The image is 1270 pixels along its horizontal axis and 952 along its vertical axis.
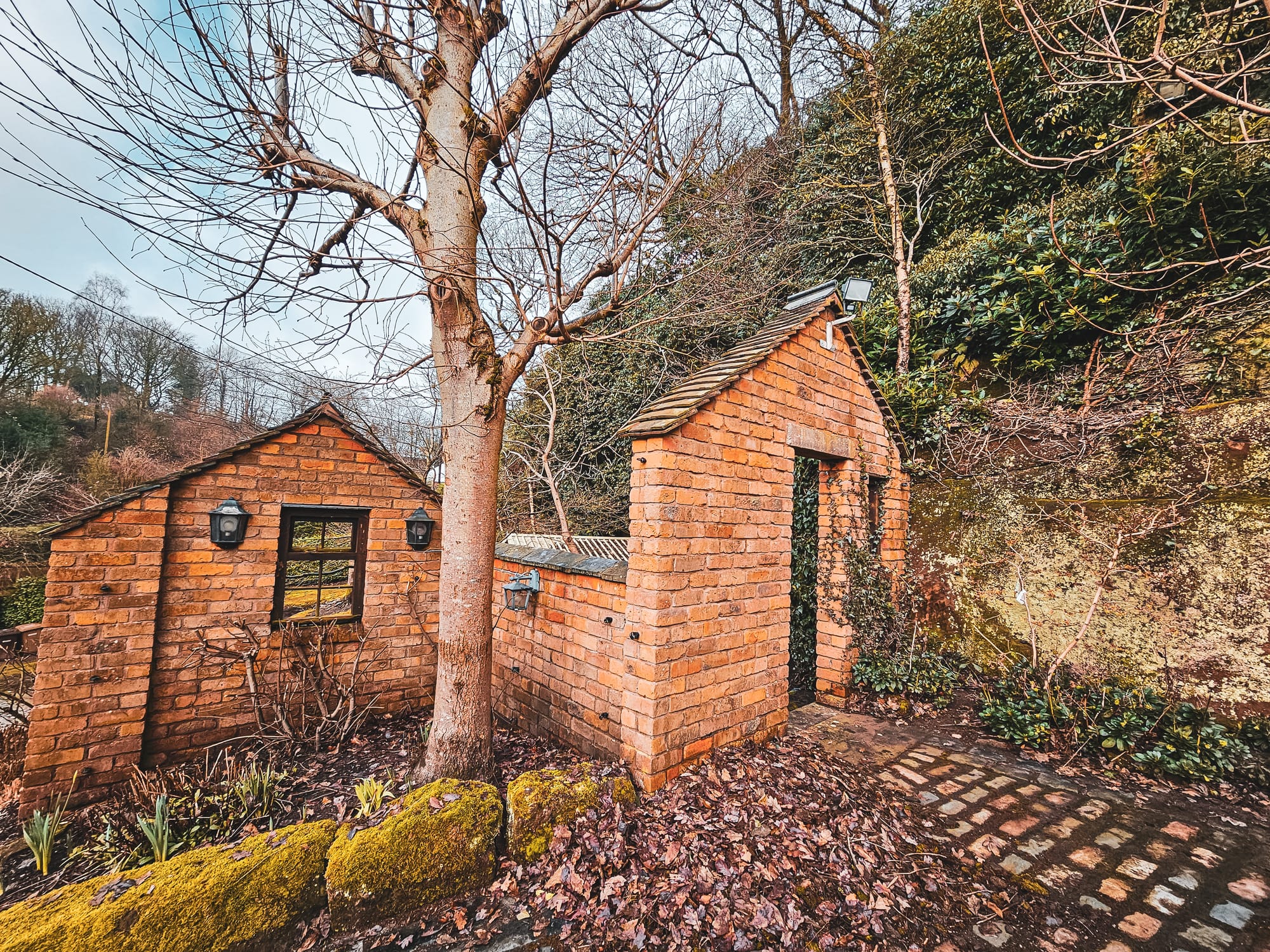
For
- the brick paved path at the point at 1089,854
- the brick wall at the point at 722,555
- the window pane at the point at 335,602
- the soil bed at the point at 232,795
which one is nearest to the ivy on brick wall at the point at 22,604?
the window pane at the point at 335,602

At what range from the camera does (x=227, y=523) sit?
14.0 ft

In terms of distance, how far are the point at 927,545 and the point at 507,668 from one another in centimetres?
536

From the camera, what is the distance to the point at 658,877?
2525mm

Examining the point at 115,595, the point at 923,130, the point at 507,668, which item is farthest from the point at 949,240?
the point at 115,595

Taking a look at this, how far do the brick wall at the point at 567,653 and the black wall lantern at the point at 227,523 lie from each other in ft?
7.93

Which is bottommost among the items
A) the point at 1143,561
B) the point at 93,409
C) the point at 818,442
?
the point at 1143,561

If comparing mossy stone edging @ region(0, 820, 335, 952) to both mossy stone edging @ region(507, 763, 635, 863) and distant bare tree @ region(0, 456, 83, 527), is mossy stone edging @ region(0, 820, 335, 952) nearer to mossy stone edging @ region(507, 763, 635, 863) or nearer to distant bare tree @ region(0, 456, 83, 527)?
mossy stone edging @ region(507, 763, 635, 863)

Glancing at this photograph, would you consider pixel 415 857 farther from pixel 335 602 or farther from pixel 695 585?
pixel 335 602

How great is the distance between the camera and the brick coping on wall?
356 centimetres

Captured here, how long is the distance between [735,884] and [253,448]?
538 cm

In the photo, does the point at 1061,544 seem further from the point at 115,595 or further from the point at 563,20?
the point at 115,595

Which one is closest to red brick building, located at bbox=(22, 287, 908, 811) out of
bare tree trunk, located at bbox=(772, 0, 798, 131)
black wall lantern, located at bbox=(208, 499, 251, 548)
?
black wall lantern, located at bbox=(208, 499, 251, 548)

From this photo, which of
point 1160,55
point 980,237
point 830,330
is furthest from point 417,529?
point 980,237

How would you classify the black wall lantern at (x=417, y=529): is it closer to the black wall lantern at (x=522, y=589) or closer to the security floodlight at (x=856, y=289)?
the black wall lantern at (x=522, y=589)
